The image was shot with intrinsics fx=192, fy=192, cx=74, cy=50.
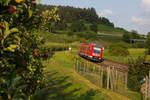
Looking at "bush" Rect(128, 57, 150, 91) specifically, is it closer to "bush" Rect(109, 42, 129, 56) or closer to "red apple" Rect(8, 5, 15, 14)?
"red apple" Rect(8, 5, 15, 14)

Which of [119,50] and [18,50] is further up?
A: [18,50]

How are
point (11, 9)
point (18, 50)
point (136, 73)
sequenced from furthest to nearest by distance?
point (136, 73) < point (18, 50) < point (11, 9)

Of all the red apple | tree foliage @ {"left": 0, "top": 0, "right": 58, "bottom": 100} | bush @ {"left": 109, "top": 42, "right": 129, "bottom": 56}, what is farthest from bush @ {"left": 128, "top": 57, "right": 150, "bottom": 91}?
bush @ {"left": 109, "top": 42, "right": 129, "bottom": 56}

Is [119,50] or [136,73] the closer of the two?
[136,73]

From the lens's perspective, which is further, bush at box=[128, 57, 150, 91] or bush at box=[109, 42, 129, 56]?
bush at box=[109, 42, 129, 56]

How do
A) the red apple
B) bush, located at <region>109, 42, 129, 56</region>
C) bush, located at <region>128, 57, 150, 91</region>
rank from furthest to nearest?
1. bush, located at <region>109, 42, 129, 56</region>
2. bush, located at <region>128, 57, 150, 91</region>
3. the red apple

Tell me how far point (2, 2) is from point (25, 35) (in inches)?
51.6

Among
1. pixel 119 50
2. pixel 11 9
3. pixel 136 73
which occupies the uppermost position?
pixel 11 9

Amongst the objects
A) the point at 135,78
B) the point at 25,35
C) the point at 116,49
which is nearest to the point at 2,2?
the point at 25,35

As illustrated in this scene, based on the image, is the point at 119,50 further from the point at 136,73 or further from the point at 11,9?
the point at 11,9

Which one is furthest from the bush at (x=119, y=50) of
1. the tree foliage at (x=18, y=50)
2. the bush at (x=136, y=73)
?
the tree foliage at (x=18, y=50)

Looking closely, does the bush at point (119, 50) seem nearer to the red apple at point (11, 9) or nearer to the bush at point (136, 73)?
the bush at point (136, 73)

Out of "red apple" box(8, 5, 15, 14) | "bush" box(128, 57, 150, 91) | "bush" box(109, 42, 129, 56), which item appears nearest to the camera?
"red apple" box(8, 5, 15, 14)

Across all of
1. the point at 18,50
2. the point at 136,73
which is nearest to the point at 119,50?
the point at 136,73
